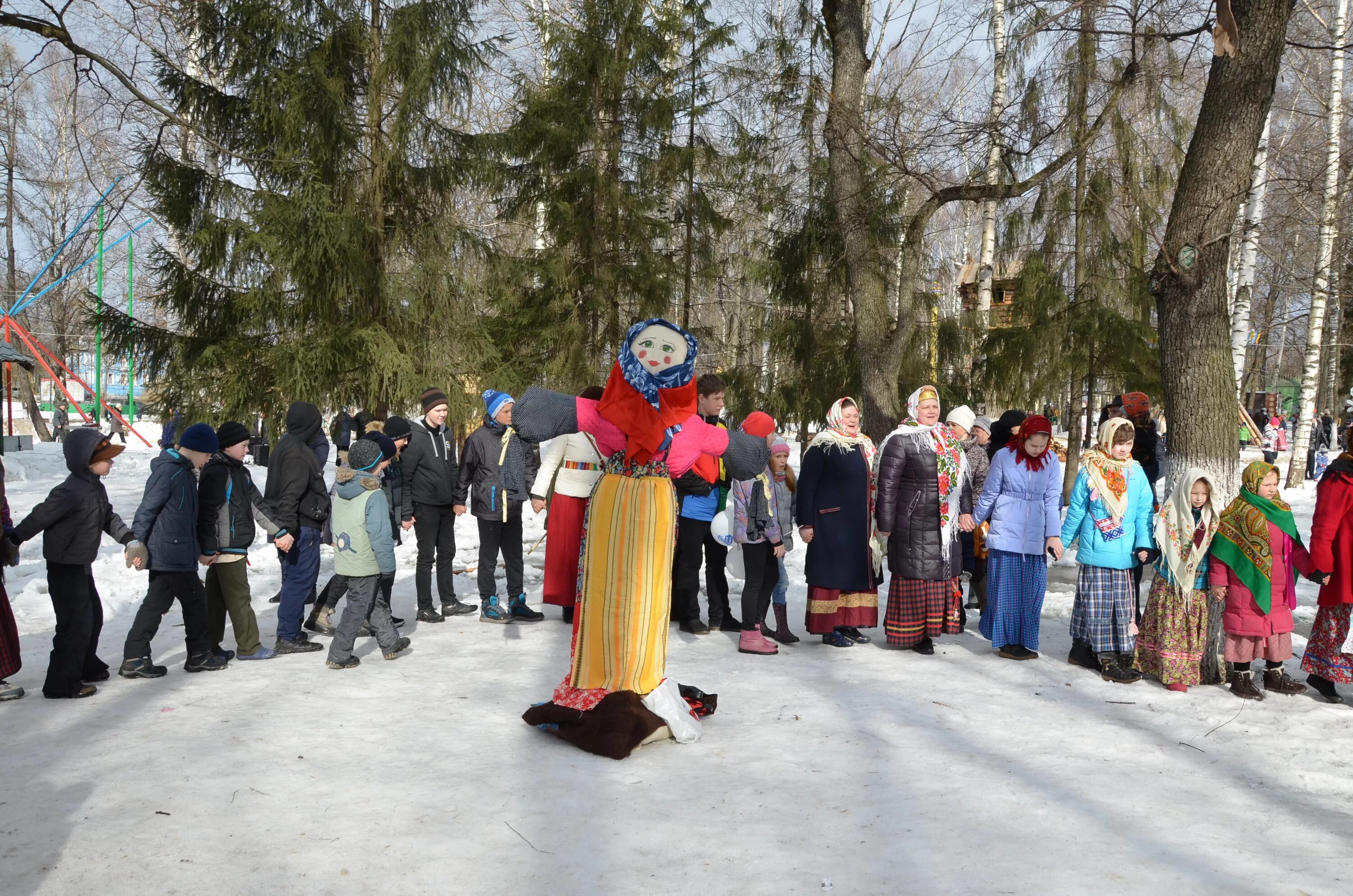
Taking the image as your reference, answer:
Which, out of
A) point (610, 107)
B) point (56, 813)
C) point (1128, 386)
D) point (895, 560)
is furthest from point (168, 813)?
point (1128, 386)

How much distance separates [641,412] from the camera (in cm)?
478

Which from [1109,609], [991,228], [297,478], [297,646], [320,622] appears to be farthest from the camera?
[991,228]

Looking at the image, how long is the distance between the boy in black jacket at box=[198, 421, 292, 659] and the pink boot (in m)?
3.30

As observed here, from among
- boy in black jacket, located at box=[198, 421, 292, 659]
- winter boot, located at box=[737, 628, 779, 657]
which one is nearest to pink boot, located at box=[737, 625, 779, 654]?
winter boot, located at box=[737, 628, 779, 657]

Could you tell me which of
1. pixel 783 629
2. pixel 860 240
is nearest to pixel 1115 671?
pixel 783 629

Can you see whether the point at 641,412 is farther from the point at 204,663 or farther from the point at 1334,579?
the point at 1334,579

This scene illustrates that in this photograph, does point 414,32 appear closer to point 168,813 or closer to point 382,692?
point 382,692

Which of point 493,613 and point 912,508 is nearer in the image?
point 912,508

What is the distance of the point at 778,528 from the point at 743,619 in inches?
29.1

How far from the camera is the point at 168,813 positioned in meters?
3.91

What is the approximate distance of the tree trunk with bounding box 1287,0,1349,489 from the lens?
15547 millimetres

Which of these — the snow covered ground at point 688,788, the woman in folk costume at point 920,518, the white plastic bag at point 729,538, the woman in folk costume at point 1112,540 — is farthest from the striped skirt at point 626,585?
the woman in folk costume at point 1112,540

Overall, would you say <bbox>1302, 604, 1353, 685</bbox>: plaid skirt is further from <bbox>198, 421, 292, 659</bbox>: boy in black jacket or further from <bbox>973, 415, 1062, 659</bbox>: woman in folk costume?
<bbox>198, 421, 292, 659</bbox>: boy in black jacket

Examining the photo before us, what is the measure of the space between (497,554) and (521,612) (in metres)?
0.54
